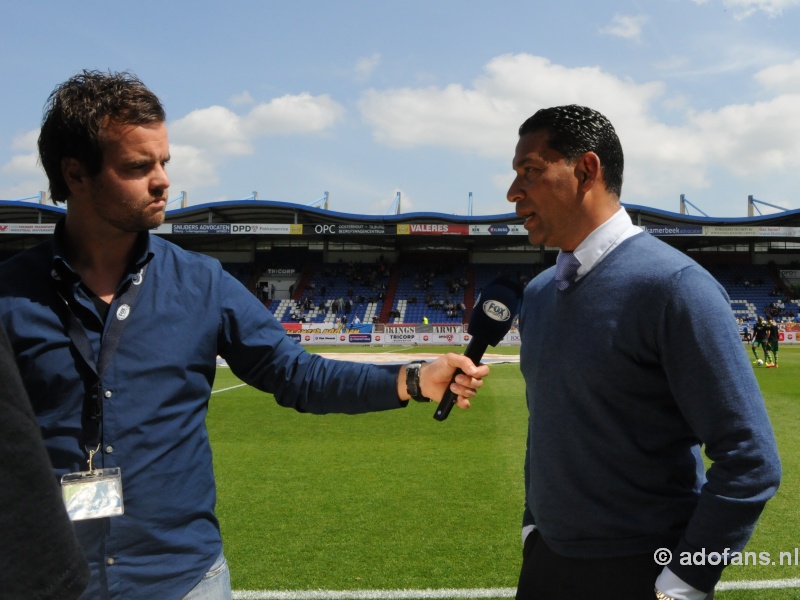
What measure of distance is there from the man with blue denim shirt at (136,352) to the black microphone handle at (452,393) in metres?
0.04

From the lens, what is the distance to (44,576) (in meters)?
0.92

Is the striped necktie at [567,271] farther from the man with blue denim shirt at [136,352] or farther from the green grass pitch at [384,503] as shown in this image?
the green grass pitch at [384,503]

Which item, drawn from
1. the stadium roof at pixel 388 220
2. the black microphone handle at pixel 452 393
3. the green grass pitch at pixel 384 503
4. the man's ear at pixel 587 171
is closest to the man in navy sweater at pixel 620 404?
the man's ear at pixel 587 171

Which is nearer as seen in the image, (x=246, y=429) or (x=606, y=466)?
(x=606, y=466)

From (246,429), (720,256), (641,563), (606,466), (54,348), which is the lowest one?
(246,429)

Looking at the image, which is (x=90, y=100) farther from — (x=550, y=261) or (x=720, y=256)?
(x=720, y=256)

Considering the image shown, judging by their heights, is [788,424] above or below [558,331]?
below

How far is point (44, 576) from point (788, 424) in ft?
39.8

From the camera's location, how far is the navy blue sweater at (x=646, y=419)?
191 cm

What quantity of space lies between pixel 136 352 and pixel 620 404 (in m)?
1.42

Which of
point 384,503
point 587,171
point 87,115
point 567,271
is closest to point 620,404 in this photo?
point 567,271

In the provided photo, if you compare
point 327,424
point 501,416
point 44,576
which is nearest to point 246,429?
point 327,424

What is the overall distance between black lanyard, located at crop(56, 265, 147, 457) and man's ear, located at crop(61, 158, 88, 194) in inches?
14.3

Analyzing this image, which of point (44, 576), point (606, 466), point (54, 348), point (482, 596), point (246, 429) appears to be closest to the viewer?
point (44, 576)
